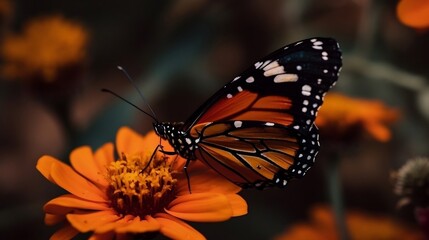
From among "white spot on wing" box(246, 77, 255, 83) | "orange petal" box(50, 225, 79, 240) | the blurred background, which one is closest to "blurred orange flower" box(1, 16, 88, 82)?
the blurred background

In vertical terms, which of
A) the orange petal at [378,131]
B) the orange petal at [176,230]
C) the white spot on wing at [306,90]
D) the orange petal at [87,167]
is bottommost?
the orange petal at [176,230]

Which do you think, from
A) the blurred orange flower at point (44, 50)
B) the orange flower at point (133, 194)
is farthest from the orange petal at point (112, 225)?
the blurred orange flower at point (44, 50)

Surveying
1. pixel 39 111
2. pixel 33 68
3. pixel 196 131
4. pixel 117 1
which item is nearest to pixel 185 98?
pixel 117 1

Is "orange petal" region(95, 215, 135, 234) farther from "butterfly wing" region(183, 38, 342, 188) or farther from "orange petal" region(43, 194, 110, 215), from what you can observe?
"butterfly wing" region(183, 38, 342, 188)

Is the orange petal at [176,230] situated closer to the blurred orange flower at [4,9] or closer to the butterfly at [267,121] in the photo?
the butterfly at [267,121]

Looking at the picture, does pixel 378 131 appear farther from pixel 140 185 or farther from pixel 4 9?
pixel 4 9

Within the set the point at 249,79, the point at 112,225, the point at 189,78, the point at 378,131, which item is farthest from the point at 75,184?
the point at 189,78

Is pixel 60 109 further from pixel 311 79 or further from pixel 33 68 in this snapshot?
pixel 311 79
